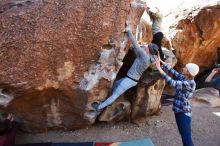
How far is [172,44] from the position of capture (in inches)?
384

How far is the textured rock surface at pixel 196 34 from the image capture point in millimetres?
9398

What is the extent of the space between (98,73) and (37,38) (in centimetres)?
132

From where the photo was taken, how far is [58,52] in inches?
228

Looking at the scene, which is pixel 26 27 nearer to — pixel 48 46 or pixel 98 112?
pixel 48 46

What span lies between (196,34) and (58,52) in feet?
17.5

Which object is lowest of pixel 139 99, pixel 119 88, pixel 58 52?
pixel 139 99

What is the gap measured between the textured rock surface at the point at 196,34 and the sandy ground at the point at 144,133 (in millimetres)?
2876

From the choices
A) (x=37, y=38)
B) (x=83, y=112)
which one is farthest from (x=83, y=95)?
(x=37, y=38)

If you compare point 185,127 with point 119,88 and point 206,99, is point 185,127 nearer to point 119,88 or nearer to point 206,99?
point 119,88

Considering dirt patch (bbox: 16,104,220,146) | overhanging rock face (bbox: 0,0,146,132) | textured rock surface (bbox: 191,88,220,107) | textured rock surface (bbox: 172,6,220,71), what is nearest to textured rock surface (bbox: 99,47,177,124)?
dirt patch (bbox: 16,104,220,146)

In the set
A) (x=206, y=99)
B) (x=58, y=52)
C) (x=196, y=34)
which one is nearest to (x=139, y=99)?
(x=58, y=52)

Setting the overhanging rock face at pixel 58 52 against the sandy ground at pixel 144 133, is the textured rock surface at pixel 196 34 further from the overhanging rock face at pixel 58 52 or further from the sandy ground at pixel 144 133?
the overhanging rock face at pixel 58 52

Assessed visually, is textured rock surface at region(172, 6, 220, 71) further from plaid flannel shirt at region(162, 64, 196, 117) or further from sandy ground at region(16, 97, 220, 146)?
plaid flannel shirt at region(162, 64, 196, 117)

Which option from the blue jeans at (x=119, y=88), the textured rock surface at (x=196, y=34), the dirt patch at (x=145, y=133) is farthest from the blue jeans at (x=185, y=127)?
the textured rock surface at (x=196, y=34)
